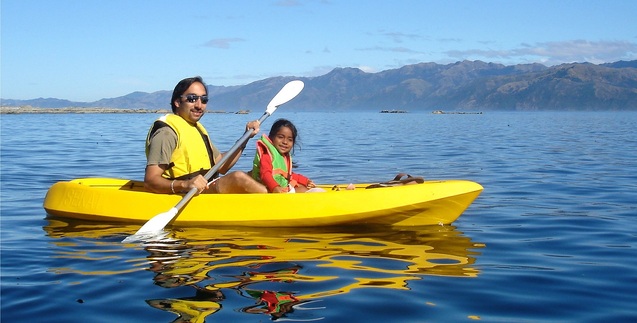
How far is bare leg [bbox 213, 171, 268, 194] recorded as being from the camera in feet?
21.8

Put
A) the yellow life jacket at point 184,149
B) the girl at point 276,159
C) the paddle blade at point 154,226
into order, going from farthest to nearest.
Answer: the girl at point 276,159, the yellow life jacket at point 184,149, the paddle blade at point 154,226

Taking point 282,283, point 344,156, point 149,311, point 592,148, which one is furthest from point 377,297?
point 592,148

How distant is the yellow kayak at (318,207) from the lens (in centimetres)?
632

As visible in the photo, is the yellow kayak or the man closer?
the yellow kayak

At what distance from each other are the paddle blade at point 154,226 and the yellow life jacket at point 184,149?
483 millimetres

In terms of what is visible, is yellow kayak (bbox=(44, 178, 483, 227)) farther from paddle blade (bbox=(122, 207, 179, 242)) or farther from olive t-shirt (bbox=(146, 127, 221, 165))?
olive t-shirt (bbox=(146, 127, 221, 165))

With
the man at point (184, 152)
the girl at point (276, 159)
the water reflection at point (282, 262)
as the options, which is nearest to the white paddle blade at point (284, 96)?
the girl at point (276, 159)

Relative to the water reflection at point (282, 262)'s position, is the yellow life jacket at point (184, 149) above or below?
above

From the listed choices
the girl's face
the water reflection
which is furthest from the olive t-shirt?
the girl's face

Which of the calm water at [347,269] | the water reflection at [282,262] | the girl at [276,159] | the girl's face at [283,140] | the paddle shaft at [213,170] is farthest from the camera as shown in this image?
the girl's face at [283,140]

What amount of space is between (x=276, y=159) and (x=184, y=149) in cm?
91

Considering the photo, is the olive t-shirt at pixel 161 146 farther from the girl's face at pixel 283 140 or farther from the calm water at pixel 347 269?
the girl's face at pixel 283 140

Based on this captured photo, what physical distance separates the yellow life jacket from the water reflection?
0.59 m

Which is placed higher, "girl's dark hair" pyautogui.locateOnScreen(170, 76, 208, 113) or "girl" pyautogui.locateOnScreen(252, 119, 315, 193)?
"girl's dark hair" pyautogui.locateOnScreen(170, 76, 208, 113)
